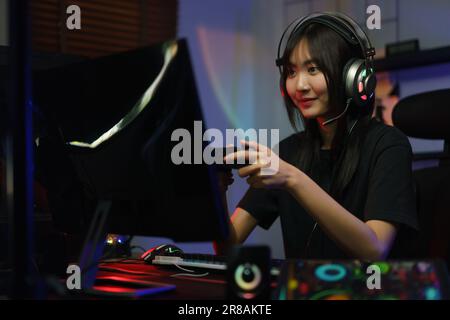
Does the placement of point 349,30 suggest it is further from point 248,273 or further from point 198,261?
point 248,273

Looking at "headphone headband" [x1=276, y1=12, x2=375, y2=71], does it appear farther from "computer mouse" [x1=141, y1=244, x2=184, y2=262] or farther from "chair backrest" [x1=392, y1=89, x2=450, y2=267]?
"computer mouse" [x1=141, y1=244, x2=184, y2=262]

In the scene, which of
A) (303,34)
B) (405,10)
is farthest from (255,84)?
(303,34)

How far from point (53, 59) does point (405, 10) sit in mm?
1765

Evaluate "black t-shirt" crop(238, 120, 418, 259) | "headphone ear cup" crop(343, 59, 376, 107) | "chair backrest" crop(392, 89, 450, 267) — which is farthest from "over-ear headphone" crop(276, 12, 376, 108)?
"chair backrest" crop(392, 89, 450, 267)

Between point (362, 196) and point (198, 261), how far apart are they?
47cm

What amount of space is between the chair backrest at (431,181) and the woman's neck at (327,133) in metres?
0.23

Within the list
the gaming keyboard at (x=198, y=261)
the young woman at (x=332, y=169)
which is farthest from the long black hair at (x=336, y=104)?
the gaming keyboard at (x=198, y=261)

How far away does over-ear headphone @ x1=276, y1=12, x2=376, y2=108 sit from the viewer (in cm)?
122

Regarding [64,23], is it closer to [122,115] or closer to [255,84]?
[255,84]

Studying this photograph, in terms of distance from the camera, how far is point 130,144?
789 millimetres

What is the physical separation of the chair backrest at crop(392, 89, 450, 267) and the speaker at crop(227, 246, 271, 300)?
715 mm

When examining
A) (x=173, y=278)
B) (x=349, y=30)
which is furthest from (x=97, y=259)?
(x=349, y=30)

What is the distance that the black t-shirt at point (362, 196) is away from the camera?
1157 mm

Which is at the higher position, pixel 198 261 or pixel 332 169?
pixel 332 169
